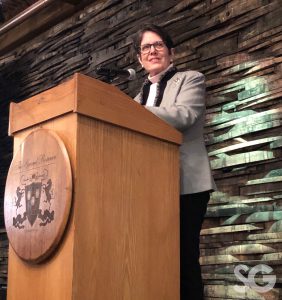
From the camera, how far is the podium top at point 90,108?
1.25 m

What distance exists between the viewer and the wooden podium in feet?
3.94

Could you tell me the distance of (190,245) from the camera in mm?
1577

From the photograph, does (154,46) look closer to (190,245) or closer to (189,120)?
(189,120)

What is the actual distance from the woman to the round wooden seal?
39 centimetres

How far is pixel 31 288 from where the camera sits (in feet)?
4.25

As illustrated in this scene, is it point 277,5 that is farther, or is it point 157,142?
point 277,5

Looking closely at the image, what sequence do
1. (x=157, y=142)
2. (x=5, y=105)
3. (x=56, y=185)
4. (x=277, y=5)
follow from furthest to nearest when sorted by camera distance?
(x=5, y=105), (x=277, y=5), (x=157, y=142), (x=56, y=185)

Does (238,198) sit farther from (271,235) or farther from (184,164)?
(184,164)

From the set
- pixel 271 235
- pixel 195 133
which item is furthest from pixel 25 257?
pixel 271 235

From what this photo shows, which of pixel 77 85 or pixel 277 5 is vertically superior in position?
pixel 277 5

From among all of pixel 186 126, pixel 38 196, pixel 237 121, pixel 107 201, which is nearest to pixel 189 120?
pixel 186 126

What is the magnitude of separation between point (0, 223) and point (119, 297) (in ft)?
10.8

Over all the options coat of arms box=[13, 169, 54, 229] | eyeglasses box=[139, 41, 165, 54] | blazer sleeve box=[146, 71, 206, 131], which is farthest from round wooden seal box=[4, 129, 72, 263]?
eyeglasses box=[139, 41, 165, 54]

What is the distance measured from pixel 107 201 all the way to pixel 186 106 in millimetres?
493
